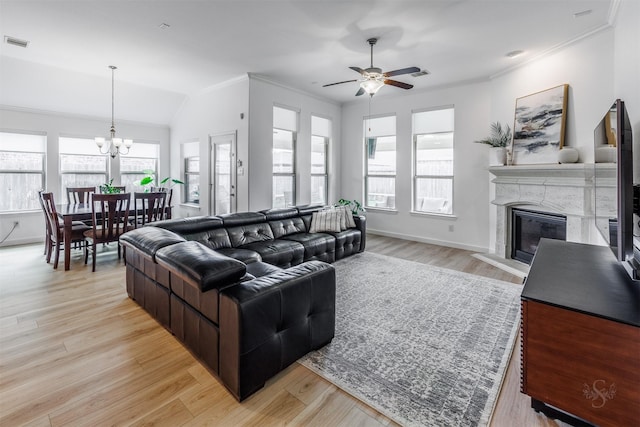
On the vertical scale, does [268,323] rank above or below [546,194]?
below

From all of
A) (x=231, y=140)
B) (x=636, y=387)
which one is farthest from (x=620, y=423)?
(x=231, y=140)

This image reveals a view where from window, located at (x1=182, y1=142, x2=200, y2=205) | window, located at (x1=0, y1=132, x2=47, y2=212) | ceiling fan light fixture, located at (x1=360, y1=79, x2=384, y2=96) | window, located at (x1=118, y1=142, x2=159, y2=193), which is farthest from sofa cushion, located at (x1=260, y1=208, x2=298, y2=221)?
window, located at (x1=0, y1=132, x2=47, y2=212)

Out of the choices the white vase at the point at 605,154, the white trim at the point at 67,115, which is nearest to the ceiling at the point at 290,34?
the white trim at the point at 67,115

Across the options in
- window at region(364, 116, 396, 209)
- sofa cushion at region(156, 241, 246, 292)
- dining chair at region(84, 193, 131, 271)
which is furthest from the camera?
window at region(364, 116, 396, 209)

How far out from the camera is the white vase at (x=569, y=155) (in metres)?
4.02

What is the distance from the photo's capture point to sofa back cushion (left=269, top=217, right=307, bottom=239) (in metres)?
4.48

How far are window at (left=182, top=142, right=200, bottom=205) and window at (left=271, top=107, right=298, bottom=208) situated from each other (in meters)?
1.95

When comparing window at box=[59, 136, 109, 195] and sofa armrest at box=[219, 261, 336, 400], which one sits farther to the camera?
window at box=[59, 136, 109, 195]

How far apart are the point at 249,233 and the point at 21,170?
509 centimetres

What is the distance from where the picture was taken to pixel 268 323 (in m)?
1.93

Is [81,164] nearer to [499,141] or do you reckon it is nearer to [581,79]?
[499,141]

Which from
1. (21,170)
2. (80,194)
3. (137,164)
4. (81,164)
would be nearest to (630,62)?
(80,194)

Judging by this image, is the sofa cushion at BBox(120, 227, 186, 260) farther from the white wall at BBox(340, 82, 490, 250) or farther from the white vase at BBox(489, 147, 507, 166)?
the white wall at BBox(340, 82, 490, 250)

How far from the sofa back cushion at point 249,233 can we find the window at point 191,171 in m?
3.24
